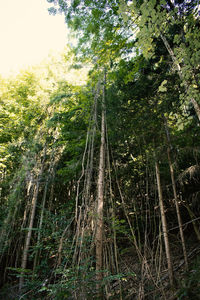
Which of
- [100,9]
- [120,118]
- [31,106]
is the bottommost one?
[120,118]

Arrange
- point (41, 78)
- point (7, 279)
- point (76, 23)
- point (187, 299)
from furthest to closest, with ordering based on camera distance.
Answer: point (41, 78) → point (7, 279) → point (76, 23) → point (187, 299)

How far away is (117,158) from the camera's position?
14.4 feet

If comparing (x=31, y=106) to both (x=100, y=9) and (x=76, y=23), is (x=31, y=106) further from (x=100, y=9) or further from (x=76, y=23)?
(x=100, y=9)

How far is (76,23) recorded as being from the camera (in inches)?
105

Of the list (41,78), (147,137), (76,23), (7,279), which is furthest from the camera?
(41,78)

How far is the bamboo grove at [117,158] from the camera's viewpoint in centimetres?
174

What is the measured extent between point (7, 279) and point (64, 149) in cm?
542

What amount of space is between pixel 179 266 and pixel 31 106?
636cm

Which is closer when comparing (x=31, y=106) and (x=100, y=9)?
(x=100, y=9)

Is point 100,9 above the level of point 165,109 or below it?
above

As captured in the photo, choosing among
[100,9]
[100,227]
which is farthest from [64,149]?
[100,9]

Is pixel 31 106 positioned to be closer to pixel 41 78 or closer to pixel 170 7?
pixel 41 78

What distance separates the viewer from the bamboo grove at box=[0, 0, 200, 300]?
1.74 metres

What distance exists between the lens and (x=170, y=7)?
6.32 ft
